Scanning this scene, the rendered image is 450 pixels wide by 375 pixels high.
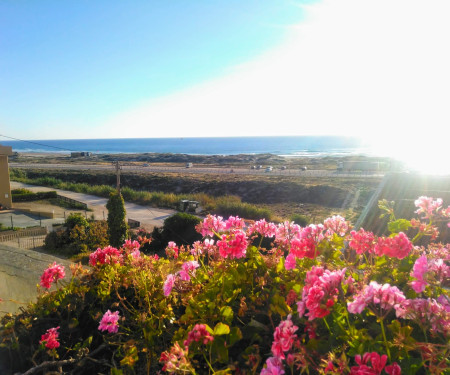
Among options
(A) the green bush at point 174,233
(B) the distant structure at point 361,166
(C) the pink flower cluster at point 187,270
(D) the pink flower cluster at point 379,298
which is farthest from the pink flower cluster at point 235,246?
(B) the distant structure at point 361,166

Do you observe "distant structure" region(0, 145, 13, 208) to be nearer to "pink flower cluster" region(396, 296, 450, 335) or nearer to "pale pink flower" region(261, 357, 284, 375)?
"pale pink flower" region(261, 357, 284, 375)

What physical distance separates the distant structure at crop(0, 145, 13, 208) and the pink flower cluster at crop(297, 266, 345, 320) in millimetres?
24182

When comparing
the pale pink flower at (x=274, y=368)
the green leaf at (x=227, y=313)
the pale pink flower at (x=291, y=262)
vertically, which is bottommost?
the pale pink flower at (x=274, y=368)

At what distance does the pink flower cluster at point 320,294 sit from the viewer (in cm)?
96

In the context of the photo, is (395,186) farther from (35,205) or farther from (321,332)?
(35,205)

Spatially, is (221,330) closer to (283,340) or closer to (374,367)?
(283,340)

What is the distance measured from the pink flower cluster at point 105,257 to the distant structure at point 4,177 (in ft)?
75.1

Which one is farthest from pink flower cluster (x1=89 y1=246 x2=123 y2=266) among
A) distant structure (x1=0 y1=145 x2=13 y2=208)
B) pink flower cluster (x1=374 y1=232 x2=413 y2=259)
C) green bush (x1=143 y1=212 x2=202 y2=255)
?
distant structure (x1=0 y1=145 x2=13 y2=208)

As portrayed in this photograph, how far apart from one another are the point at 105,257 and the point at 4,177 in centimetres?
2358

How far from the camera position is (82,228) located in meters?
14.2

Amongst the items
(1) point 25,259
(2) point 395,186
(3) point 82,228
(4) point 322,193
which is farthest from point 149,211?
(1) point 25,259

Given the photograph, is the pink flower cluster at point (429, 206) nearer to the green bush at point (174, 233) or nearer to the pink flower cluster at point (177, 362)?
the pink flower cluster at point (177, 362)

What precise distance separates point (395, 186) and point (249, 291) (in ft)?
24.7

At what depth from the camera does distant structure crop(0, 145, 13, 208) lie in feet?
68.5
